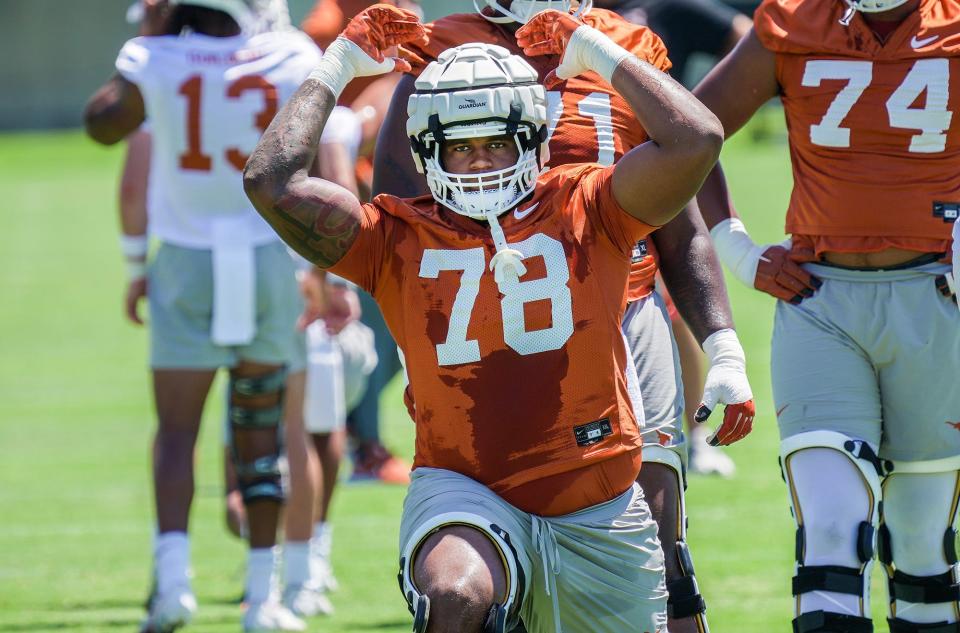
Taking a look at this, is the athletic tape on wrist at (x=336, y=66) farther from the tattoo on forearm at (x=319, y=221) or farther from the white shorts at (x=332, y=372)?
the white shorts at (x=332, y=372)

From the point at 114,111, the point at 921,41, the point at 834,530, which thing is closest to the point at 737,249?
the point at 921,41

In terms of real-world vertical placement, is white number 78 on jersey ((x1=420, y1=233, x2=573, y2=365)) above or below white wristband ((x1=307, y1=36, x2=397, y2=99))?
below

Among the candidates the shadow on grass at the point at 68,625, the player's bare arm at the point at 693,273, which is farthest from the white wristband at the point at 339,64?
the shadow on grass at the point at 68,625

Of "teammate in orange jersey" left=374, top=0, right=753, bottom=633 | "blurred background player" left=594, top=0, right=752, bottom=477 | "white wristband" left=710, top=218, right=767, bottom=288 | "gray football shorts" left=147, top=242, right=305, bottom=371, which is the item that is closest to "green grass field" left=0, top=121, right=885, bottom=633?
"blurred background player" left=594, top=0, right=752, bottom=477

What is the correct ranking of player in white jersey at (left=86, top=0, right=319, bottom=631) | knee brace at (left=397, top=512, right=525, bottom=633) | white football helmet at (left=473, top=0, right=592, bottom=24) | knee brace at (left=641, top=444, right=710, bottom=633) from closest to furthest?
1. knee brace at (left=397, top=512, right=525, bottom=633)
2. knee brace at (left=641, top=444, right=710, bottom=633)
3. white football helmet at (left=473, top=0, right=592, bottom=24)
4. player in white jersey at (left=86, top=0, right=319, bottom=631)

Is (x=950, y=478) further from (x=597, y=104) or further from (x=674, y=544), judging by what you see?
(x=597, y=104)

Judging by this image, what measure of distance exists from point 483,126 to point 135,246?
3.44 meters

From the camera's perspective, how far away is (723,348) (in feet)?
14.5

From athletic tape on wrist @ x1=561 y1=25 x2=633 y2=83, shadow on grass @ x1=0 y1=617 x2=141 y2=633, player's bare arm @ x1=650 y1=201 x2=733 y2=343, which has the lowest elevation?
shadow on grass @ x1=0 y1=617 x2=141 y2=633

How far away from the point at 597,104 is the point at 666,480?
1.12 metres

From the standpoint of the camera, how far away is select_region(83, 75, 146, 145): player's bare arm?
6410mm

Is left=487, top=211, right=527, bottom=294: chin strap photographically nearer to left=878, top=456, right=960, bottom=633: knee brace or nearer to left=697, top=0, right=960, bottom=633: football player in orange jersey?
left=697, top=0, right=960, bottom=633: football player in orange jersey

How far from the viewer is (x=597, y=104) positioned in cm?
471

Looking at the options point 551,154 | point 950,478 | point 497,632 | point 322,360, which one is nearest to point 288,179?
point 551,154
